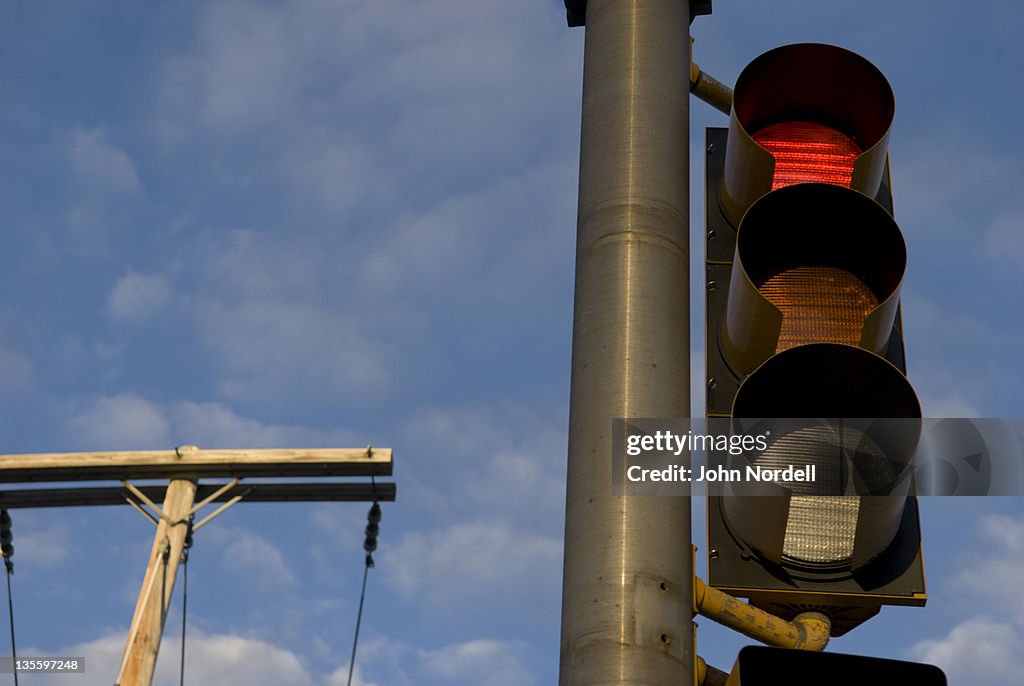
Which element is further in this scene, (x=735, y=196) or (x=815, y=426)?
(x=735, y=196)

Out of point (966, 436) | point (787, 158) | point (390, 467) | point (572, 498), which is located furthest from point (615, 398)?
point (390, 467)

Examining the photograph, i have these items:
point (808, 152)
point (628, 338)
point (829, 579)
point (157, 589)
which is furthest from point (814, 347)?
point (157, 589)

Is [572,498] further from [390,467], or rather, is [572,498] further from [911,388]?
[390,467]

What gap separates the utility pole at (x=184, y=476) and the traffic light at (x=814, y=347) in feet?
16.4

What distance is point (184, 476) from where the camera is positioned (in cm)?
952

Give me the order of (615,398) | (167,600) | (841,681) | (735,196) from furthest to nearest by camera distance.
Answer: (167,600)
(735,196)
(615,398)
(841,681)

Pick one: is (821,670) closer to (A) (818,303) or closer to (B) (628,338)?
(B) (628,338)

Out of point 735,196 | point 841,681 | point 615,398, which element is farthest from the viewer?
point 735,196

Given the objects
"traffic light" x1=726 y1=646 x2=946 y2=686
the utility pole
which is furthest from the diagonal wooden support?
"traffic light" x1=726 y1=646 x2=946 y2=686

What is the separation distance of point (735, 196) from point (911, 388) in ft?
4.22

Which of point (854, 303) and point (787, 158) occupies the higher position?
point (787, 158)

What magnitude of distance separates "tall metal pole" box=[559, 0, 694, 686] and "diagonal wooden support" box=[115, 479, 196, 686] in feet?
17.9

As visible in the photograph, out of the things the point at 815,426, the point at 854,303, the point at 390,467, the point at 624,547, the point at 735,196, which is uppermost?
the point at 390,467

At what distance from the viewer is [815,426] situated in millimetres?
4098
